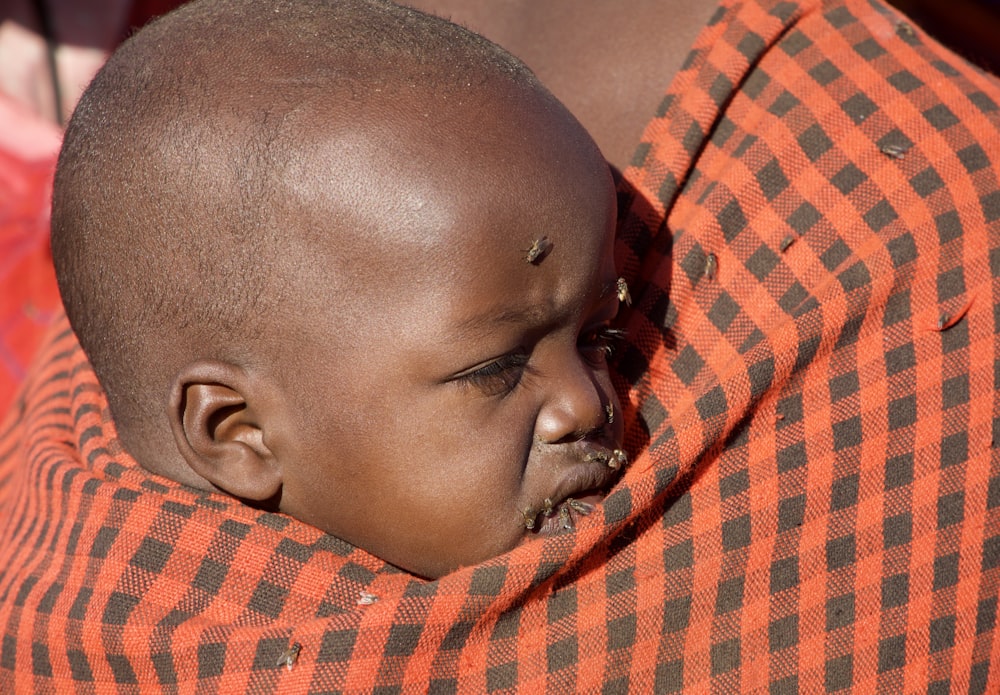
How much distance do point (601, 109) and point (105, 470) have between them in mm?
1064

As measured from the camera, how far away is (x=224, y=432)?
65.8 inches

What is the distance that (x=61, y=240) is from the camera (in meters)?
1.75

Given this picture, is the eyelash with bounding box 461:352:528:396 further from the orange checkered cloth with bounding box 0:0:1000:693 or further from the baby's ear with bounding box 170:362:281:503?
the baby's ear with bounding box 170:362:281:503

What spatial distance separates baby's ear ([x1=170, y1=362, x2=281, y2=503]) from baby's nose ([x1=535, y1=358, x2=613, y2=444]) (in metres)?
0.42

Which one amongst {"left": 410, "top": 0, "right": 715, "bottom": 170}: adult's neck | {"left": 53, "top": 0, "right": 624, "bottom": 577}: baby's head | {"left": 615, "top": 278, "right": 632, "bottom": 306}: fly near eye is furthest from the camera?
{"left": 410, "top": 0, "right": 715, "bottom": 170}: adult's neck

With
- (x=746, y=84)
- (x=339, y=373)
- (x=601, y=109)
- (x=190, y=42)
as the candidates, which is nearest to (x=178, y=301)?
(x=339, y=373)

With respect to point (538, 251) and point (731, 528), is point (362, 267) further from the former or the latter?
point (731, 528)

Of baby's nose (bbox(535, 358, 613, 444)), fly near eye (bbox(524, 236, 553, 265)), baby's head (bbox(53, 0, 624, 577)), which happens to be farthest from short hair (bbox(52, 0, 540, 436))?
baby's nose (bbox(535, 358, 613, 444))

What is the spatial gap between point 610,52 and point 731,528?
0.93 m

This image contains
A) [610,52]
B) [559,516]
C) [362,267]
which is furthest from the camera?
[610,52]

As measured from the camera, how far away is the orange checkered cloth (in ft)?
5.09

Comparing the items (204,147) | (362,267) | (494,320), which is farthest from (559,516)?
(204,147)

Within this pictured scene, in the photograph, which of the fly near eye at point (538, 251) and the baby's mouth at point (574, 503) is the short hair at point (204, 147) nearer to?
the fly near eye at point (538, 251)

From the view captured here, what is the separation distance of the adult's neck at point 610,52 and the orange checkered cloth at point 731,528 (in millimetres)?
244
